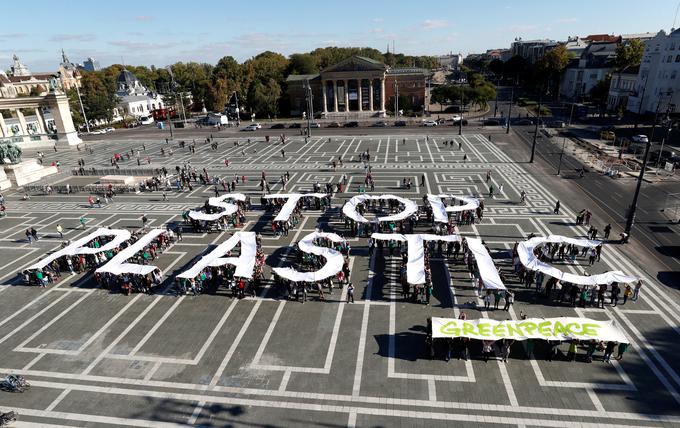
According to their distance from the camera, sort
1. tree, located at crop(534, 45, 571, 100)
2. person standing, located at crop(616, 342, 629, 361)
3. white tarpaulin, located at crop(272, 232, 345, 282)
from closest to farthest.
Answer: person standing, located at crop(616, 342, 629, 361), white tarpaulin, located at crop(272, 232, 345, 282), tree, located at crop(534, 45, 571, 100)

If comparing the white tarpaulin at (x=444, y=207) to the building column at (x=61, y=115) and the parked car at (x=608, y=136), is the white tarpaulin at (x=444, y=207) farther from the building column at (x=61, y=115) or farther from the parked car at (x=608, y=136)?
the building column at (x=61, y=115)

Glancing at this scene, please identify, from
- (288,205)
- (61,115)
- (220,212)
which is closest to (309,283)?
(288,205)

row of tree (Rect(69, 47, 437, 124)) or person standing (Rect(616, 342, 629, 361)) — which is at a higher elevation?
row of tree (Rect(69, 47, 437, 124))

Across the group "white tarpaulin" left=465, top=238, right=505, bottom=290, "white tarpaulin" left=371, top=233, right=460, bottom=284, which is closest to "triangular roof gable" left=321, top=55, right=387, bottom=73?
"white tarpaulin" left=371, top=233, right=460, bottom=284

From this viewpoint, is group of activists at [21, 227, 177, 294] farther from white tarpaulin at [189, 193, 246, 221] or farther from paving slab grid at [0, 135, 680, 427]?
white tarpaulin at [189, 193, 246, 221]

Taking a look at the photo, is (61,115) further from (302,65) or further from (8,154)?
(302,65)

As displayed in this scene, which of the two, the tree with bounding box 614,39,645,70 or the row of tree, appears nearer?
the tree with bounding box 614,39,645,70
